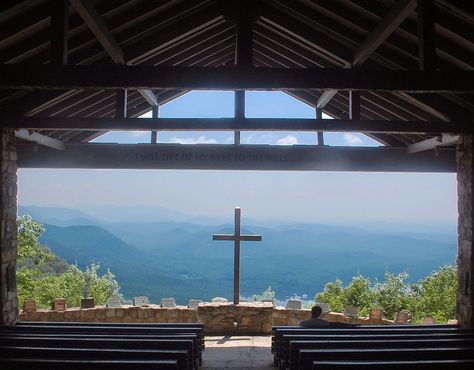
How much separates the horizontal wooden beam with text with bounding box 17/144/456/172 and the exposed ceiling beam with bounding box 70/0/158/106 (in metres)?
2.65

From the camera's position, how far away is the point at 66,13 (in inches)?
211

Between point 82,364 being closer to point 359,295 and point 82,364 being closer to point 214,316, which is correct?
point 214,316

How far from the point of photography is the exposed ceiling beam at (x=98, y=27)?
5.62 m

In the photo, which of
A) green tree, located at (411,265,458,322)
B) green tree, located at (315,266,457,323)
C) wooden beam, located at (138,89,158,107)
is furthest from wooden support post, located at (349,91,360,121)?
green tree, located at (411,265,458,322)

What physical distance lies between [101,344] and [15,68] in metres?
2.96

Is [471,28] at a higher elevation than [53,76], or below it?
higher

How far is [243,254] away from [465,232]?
62.9 meters

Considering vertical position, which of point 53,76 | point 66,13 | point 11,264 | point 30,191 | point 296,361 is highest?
point 30,191

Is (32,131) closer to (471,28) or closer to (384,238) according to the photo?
(471,28)

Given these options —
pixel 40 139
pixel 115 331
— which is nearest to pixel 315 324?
pixel 115 331

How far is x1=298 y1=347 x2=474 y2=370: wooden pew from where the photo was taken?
16.5ft

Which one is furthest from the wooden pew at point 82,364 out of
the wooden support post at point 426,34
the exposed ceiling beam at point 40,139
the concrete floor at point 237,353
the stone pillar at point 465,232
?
the stone pillar at point 465,232

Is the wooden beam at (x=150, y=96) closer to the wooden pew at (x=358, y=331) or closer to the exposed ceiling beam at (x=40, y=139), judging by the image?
the exposed ceiling beam at (x=40, y=139)

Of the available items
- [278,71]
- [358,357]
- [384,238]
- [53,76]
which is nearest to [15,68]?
[53,76]
